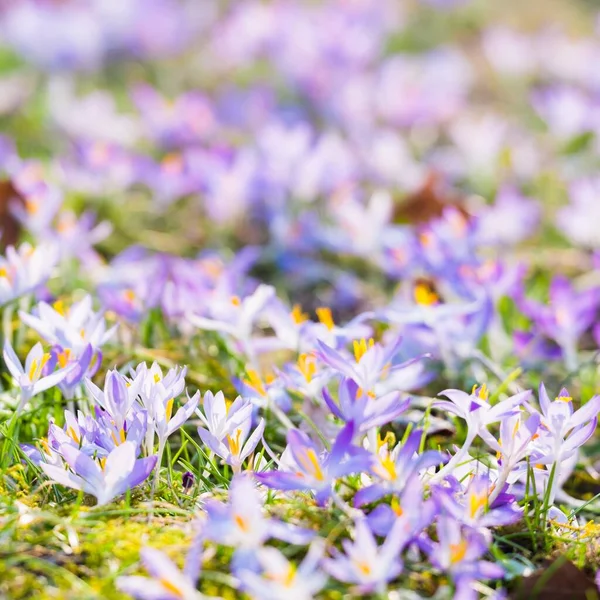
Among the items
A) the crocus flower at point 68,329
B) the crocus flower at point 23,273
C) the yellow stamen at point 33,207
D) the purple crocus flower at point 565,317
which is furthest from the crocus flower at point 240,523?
the yellow stamen at point 33,207

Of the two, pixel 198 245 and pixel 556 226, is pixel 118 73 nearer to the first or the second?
pixel 198 245

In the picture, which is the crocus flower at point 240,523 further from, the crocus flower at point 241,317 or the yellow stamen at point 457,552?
the crocus flower at point 241,317

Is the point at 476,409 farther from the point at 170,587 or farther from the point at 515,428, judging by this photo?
the point at 170,587

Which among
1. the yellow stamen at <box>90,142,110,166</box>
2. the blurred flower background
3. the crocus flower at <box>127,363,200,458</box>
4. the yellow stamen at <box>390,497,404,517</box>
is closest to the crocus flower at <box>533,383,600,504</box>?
the blurred flower background

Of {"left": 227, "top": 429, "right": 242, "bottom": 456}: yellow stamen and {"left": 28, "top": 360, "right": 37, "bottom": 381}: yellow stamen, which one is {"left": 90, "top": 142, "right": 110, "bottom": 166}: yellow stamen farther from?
{"left": 227, "top": 429, "right": 242, "bottom": 456}: yellow stamen

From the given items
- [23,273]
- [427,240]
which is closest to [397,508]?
[23,273]
